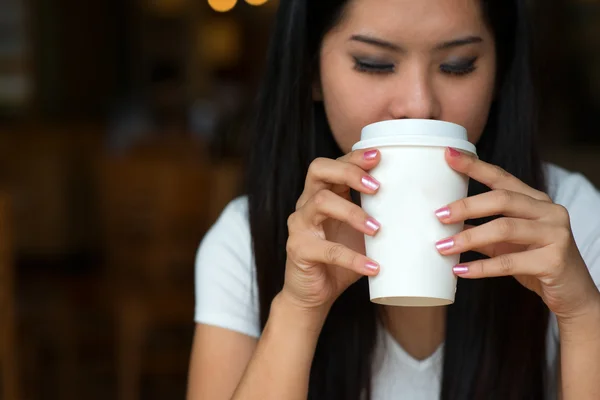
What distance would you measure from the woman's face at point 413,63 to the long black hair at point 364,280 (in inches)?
2.3

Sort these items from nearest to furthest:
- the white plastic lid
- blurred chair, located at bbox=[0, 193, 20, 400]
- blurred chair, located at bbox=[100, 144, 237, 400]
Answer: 1. the white plastic lid
2. blurred chair, located at bbox=[0, 193, 20, 400]
3. blurred chair, located at bbox=[100, 144, 237, 400]

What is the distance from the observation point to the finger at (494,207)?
0.73m

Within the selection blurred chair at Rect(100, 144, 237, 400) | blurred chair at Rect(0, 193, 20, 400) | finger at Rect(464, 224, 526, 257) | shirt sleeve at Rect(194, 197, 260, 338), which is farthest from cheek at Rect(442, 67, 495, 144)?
blurred chair at Rect(100, 144, 237, 400)

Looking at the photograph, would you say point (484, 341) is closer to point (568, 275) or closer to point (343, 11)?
point (568, 275)

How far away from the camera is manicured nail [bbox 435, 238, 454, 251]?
74cm

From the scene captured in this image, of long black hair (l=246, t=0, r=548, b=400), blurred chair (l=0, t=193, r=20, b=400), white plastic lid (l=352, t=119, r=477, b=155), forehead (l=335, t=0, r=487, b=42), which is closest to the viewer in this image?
white plastic lid (l=352, t=119, r=477, b=155)

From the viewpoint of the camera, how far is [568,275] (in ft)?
2.62

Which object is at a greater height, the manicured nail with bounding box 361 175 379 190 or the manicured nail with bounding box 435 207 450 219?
the manicured nail with bounding box 361 175 379 190

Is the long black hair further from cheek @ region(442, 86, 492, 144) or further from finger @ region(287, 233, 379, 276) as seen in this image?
finger @ region(287, 233, 379, 276)

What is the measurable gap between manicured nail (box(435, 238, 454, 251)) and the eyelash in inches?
12.1

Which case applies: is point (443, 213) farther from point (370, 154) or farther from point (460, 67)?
point (460, 67)

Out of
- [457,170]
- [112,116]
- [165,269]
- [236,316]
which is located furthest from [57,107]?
[457,170]

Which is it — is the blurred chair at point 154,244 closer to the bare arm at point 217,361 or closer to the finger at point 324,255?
the bare arm at point 217,361

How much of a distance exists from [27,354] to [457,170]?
2.84 metres
